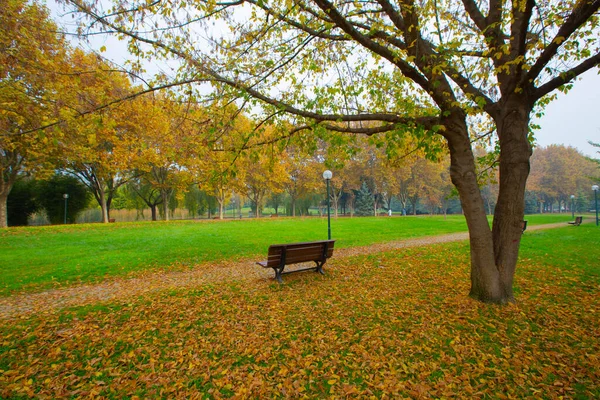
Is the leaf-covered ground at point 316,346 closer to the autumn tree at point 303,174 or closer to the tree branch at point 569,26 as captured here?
the tree branch at point 569,26

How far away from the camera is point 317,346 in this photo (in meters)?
3.50

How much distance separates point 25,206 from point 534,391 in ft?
113

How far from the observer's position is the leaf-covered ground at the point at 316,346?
→ 9.11 ft

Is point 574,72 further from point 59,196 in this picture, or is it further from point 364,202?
point 364,202

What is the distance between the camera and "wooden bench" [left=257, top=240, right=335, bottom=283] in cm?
599

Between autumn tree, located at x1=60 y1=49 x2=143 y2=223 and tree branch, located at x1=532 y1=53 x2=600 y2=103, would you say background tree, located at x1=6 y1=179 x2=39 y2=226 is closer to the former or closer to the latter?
autumn tree, located at x1=60 y1=49 x2=143 y2=223

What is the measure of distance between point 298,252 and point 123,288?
4.08m

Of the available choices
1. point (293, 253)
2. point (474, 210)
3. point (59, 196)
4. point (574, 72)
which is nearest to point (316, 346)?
point (293, 253)

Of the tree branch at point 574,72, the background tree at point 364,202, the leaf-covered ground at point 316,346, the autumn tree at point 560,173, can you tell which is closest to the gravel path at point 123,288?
the leaf-covered ground at point 316,346

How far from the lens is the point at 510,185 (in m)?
4.36

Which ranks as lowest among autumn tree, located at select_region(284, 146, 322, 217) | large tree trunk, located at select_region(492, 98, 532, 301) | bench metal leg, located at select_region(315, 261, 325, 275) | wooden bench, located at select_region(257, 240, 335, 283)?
bench metal leg, located at select_region(315, 261, 325, 275)

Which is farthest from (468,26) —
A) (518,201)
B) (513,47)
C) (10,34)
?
(10,34)

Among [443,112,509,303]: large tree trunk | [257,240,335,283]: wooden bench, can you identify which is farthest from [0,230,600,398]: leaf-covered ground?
[257,240,335,283]: wooden bench

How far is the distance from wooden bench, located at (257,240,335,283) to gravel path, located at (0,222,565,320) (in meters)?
0.70
